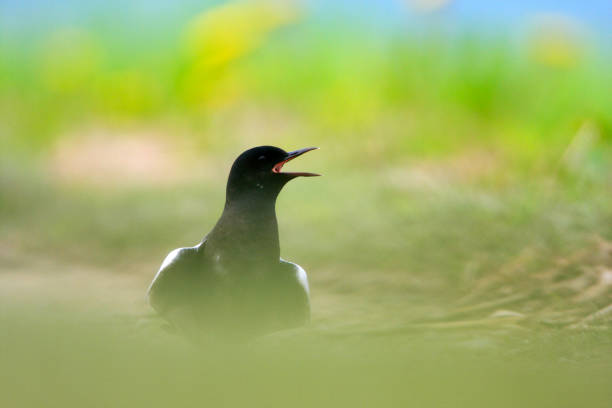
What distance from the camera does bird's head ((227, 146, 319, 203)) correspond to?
2064mm

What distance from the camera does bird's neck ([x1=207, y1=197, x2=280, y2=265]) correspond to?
2045mm

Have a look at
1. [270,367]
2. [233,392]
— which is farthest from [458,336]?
[233,392]

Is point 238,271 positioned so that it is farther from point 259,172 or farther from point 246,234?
point 259,172

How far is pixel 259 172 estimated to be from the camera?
207 centimetres

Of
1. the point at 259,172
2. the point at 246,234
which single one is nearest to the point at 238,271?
the point at 246,234

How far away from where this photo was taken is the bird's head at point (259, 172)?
2064 millimetres

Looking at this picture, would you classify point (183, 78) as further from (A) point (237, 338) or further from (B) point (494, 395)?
(B) point (494, 395)

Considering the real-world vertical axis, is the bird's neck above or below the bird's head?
below

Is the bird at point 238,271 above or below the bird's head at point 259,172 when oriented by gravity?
below

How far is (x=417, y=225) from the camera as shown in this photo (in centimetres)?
360

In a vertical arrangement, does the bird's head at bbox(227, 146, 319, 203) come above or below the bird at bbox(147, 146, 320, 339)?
above

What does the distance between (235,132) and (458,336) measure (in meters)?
3.69

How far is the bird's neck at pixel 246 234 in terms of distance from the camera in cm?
204

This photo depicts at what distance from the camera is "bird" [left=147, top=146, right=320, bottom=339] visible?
2029 mm
